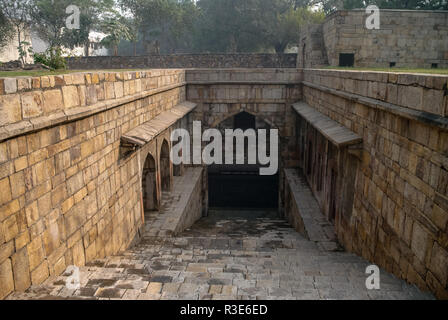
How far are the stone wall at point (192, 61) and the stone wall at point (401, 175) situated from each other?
57.0 feet

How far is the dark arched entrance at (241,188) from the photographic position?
15422 mm

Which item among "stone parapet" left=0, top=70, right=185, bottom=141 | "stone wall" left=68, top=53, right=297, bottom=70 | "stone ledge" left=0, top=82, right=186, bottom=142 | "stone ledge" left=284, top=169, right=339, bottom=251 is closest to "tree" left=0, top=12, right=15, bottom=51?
"stone wall" left=68, top=53, right=297, bottom=70

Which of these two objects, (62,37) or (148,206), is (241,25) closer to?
(62,37)

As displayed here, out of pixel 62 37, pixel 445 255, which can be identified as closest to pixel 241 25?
pixel 62 37

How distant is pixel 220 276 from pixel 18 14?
3178cm

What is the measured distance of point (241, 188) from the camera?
54.8ft

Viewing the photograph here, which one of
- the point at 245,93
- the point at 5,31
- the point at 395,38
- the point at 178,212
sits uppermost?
the point at 5,31

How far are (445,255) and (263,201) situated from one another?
1177 centimetres

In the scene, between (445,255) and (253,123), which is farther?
(253,123)

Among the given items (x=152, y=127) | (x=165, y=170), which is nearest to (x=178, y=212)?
(x=165, y=170)

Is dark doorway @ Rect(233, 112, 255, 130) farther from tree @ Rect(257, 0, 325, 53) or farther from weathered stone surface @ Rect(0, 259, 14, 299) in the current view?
weathered stone surface @ Rect(0, 259, 14, 299)

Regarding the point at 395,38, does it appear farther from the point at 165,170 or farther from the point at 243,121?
the point at 165,170

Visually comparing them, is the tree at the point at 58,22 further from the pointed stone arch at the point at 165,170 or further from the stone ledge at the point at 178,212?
the pointed stone arch at the point at 165,170

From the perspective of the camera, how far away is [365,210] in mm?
6438
